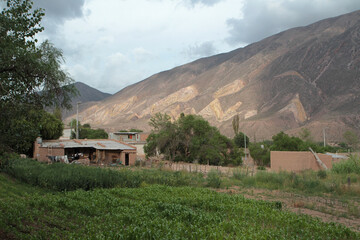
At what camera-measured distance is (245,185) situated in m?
19.2

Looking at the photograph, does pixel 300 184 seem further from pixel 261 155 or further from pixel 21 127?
pixel 261 155

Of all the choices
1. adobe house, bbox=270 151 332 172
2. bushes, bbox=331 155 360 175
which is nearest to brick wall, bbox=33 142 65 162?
adobe house, bbox=270 151 332 172

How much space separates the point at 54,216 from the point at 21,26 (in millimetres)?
5358

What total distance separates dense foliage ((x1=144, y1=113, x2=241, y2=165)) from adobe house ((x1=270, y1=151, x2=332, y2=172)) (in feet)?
41.1

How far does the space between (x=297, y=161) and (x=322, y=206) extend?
16.8 meters

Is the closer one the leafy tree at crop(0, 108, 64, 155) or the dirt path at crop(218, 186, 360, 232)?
the leafy tree at crop(0, 108, 64, 155)

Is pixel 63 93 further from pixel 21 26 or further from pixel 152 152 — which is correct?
pixel 152 152

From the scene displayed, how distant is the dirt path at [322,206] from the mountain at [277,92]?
207 ft

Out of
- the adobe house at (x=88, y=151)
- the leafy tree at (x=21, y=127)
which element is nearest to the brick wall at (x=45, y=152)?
the adobe house at (x=88, y=151)

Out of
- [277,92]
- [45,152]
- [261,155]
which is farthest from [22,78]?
[277,92]

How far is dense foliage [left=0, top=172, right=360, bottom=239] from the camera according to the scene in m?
7.68

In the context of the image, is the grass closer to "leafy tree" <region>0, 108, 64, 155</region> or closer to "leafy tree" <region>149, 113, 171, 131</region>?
"leafy tree" <region>0, 108, 64, 155</region>

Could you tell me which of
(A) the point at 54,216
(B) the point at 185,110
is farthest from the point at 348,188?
(B) the point at 185,110

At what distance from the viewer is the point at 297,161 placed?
2916 centimetres
